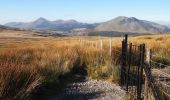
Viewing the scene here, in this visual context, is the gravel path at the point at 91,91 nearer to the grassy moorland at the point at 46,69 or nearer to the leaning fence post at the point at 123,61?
the leaning fence post at the point at 123,61

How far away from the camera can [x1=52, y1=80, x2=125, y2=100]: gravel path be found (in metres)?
11.0

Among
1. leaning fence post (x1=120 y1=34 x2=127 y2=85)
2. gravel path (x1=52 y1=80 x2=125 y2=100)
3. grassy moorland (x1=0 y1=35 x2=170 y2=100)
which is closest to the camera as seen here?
grassy moorland (x1=0 y1=35 x2=170 y2=100)

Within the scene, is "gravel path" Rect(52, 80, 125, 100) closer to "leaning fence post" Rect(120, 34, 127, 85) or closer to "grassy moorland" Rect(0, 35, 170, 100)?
"leaning fence post" Rect(120, 34, 127, 85)

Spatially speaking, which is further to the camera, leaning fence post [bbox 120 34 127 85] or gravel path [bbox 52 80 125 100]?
leaning fence post [bbox 120 34 127 85]

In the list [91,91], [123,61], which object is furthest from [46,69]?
[123,61]

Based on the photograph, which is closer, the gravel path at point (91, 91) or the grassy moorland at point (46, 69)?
the grassy moorland at point (46, 69)

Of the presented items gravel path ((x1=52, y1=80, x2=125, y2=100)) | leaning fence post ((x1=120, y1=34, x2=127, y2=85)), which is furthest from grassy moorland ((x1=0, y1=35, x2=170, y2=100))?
leaning fence post ((x1=120, y1=34, x2=127, y2=85))

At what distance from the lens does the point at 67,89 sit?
12258 millimetres

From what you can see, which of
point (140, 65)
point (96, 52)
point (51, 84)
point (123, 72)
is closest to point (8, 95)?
point (140, 65)

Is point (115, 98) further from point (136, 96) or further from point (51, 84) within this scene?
point (51, 84)

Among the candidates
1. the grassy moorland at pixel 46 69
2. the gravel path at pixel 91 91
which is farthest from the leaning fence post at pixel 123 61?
A: the grassy moorland at pixel 46 69

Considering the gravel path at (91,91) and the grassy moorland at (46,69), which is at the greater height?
the grassy moorland at (46,69)

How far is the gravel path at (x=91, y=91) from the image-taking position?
1098 cm

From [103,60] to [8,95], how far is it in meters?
8.72
